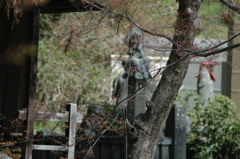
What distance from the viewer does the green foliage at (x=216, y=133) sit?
Result: 932cm

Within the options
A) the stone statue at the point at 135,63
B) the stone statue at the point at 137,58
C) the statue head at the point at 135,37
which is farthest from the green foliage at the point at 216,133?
the statue head at the point at 135,37

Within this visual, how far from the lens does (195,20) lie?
21.4 ft

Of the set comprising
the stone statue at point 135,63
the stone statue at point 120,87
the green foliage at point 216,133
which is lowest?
the green foliage at point 216,133

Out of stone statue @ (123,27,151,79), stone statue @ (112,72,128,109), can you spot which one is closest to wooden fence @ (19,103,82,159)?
stone statue @ (123,27,151,79)

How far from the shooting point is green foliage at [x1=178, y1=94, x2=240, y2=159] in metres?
9.32

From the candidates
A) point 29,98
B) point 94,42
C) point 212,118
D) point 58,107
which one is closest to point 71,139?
point 29,98

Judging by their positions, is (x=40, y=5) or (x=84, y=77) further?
(x=84, y=77)

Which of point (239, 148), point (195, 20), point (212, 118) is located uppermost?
point (195, 20)

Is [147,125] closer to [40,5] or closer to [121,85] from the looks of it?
[40,5]

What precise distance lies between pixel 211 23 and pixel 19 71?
4.13 metres

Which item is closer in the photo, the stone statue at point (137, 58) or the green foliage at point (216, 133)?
the stone statue at point (137, 58)

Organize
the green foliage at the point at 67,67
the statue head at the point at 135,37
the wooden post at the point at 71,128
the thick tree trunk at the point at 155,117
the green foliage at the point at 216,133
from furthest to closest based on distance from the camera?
the green foliage at the point at 67,67
the green foliage at the point at 216,133
the statue head at the point at 135,37
the wooden post at the point at 71,128
the thick tree trunk at the point at 155,117

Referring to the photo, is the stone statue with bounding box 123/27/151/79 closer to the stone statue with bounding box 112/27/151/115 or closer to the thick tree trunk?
the stone statue with bounding box 112/27/151/115

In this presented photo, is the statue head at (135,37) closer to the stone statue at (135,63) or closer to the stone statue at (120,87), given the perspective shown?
the stone statue at (135,63)
